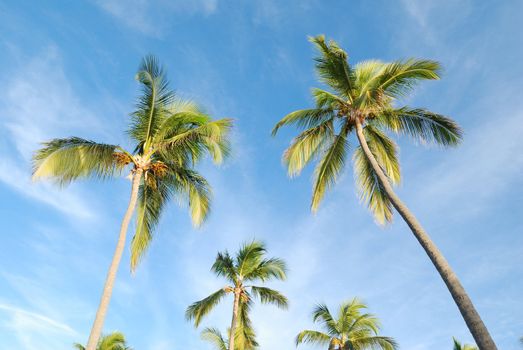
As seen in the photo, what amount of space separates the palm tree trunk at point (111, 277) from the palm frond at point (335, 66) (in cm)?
751

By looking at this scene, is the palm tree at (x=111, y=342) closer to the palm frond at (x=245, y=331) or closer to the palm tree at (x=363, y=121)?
the palm frond at (x=245, y=331)

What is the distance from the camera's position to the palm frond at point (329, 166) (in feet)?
49.4

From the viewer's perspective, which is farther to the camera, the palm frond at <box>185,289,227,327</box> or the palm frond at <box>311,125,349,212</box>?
the palm frond at <box>185,289,227,327</box>

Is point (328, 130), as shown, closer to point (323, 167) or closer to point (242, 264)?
point (323, 167)

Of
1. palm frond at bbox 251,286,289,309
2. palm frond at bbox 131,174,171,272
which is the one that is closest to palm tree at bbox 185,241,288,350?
palm frond at bbox 251,286,289,309

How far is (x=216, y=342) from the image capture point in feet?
79.0

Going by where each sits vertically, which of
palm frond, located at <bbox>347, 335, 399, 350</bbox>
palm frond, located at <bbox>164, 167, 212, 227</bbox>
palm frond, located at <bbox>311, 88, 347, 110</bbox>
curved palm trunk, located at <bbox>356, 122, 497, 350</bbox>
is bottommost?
curved palm trunk, located at <bbox>356, 122, 497, 350</bbox>

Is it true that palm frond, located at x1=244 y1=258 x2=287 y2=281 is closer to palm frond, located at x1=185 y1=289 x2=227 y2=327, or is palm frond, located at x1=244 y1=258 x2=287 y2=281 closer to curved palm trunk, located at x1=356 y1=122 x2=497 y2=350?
palm frond, located at x1=185 y1=289 x2=227 y2=327

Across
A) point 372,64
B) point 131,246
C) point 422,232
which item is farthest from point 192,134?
point 422,232

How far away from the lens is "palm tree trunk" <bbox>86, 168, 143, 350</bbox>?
31.8 ft

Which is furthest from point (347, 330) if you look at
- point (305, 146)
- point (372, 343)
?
point (305, 146)

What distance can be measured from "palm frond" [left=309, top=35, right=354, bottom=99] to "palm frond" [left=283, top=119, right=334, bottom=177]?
4.63 feet

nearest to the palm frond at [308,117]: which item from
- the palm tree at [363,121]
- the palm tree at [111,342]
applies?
the palm tree at [363,121]

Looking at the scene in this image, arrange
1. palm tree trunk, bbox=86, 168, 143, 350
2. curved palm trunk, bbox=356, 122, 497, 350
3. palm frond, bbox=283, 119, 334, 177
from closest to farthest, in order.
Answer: curved palm trunk, bbox=356, 122, 497, 350
palm tree trunk, bbox=86, 168, 143, 350
palm frond, bbox=283, 119, 334, 177
